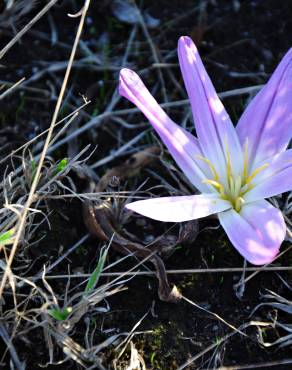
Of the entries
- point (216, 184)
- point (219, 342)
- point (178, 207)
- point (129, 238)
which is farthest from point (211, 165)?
point (219, 342)

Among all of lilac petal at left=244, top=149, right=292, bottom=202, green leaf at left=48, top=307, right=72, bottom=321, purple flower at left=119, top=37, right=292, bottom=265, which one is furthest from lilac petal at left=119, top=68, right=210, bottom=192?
green leaf at left=48, top=307, right=72, bottom=321

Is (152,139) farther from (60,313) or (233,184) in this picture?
(60,313)

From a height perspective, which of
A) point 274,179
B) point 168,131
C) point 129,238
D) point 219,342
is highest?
point 168,131

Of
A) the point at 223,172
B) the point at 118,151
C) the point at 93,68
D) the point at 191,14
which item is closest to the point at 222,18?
the point at 191,14

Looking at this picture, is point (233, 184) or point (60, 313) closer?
point (60, 313)

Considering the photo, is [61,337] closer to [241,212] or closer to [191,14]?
[241,212]
